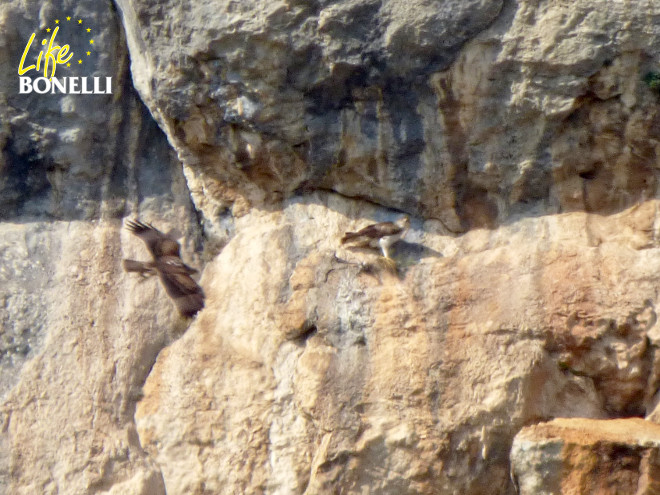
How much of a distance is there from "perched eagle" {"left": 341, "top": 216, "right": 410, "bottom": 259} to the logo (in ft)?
9.15

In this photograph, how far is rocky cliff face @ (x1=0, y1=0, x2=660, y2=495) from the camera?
5.89m

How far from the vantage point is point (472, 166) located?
6508 mm

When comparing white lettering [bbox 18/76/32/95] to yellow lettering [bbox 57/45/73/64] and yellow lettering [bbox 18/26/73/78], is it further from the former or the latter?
yellow lettering [bbox 57/45/73/64]

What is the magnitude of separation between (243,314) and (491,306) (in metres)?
1.88

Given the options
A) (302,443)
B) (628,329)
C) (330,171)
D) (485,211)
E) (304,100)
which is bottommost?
(302,443)

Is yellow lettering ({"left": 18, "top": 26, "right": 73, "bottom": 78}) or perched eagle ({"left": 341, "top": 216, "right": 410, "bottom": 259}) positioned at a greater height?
yellow lettering ({"left": 18, "top": 26, "right": 73, "bottom": 78})

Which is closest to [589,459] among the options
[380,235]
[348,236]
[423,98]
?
[380,235]

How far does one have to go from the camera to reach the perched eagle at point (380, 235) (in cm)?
652

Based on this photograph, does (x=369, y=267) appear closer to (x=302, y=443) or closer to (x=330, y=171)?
(x=330, y=171)

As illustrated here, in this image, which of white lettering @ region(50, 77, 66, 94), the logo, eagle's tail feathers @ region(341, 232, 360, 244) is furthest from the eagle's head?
white lettering @ region(50, 77, 66, 94)

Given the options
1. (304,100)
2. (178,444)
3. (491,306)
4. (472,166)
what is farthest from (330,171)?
(178,444)

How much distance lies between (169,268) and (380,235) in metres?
1.84

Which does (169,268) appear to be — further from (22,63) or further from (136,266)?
(22,63)

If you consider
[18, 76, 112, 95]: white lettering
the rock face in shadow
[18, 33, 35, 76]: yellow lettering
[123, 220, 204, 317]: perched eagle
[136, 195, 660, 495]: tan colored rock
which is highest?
[18, 33, 35, 76]: yellow lettering
